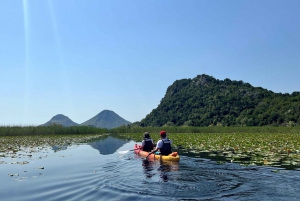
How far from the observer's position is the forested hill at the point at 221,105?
63156 mm

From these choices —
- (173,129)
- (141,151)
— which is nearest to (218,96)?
(173,129)

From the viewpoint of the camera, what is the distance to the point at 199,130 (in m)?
39.2

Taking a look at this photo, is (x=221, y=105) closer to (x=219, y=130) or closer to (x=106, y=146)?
(x=219, y=130)

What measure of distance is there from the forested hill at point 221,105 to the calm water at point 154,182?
51389 millimetres

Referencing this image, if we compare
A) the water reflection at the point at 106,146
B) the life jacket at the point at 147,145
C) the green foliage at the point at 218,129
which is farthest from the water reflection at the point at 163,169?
the green foliage at the point at 218,129

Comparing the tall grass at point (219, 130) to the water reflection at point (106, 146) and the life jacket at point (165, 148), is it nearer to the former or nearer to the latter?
the water reflection at point (106, 146)

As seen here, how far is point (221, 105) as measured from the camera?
87.5 meters

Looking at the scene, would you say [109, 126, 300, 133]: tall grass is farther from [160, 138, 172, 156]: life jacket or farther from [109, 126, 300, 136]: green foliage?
[160, 138, 172, 156]: life jacket

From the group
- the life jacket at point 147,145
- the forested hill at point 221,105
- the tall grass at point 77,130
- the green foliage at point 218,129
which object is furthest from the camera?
the forested hill at point 221,105

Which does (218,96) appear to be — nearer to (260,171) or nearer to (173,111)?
(173,111)

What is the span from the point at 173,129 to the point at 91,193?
118ft

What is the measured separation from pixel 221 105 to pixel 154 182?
83.2 m

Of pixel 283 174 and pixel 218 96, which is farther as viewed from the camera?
pixel 218 96

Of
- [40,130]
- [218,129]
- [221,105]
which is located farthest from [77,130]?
[221,105]
